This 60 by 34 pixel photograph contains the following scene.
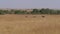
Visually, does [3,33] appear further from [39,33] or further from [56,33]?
[56,33]

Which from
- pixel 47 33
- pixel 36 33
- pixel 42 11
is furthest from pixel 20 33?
pixel 42 11

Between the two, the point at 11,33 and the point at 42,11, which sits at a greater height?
the point at 11,33

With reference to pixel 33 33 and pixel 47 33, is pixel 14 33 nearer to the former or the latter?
pixel 33 33

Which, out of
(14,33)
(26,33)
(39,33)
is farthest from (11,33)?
(39,33)

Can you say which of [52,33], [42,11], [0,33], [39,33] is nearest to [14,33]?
[0,33]

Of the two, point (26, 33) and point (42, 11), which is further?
point (42, 11)

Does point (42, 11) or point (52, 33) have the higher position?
point (52, 33)

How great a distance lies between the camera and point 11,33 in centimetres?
1642

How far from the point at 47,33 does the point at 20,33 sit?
261cm

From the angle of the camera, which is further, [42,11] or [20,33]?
[42,11]

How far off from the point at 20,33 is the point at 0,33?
6.28ft

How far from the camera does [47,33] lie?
1638cm

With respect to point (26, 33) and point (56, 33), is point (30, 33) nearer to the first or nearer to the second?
point (26, 33)

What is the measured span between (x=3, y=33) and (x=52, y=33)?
4.73 m
